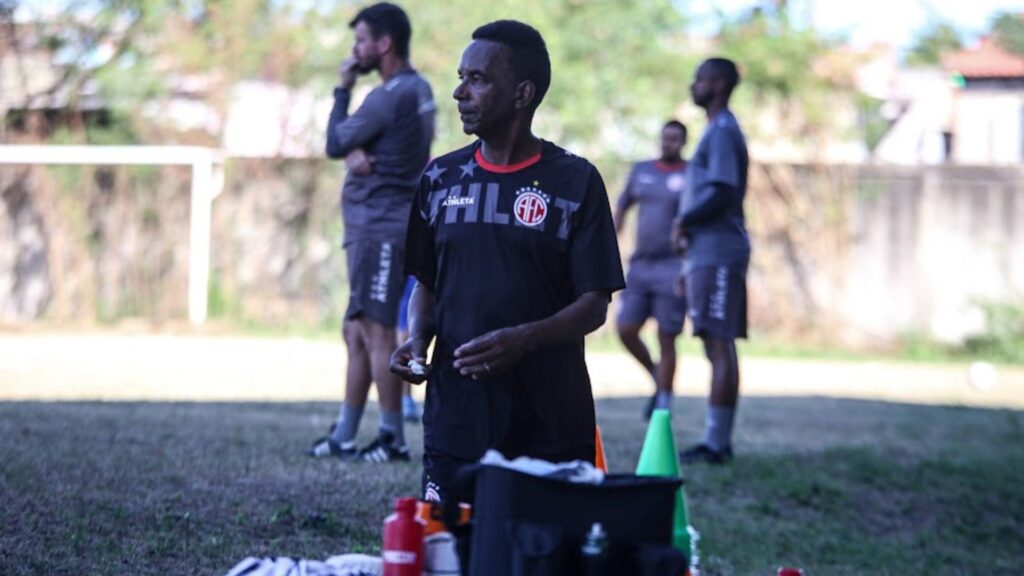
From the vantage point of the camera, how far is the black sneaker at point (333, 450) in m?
8.16

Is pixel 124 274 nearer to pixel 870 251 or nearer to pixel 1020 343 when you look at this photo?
pixel 870 251

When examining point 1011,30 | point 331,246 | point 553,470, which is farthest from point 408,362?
point 1011,30

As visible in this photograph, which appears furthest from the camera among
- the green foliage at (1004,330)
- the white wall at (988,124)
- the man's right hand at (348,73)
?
the white wall at (988,124)

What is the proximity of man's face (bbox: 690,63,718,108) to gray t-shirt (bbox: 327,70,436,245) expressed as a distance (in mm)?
2157

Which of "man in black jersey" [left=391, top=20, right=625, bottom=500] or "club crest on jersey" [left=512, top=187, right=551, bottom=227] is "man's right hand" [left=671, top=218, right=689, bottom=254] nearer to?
"man in black jersey" [left=391, top=20, right=625, bottom=500]

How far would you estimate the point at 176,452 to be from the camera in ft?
25.8

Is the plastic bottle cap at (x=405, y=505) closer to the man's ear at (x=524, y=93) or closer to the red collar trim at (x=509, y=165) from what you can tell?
the red collar trim at (x=509, y=165)

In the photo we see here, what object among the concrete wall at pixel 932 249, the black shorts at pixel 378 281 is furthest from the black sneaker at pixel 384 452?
the concrete wall at pixel 932 249

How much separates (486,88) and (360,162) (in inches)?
135

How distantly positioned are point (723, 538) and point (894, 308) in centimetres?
1586

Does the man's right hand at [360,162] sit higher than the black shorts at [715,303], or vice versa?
the man's right hand at [360,162]

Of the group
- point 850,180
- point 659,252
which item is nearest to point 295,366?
point 659,252

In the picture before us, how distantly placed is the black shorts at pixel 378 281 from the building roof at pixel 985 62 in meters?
33.8

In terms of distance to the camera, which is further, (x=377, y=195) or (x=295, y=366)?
(x=295, y=366)
